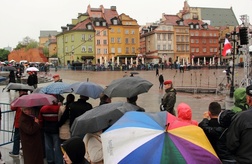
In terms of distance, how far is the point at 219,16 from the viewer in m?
108

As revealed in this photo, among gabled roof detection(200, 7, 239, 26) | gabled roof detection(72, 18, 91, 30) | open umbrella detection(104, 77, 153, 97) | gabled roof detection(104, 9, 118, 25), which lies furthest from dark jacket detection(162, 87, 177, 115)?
gabled roof detection(200, 7, 239, 26)

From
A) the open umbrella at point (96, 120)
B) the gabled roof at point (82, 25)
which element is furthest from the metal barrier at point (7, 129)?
the gabled roof at point (82, 25)

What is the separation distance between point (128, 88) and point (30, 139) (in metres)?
2.15

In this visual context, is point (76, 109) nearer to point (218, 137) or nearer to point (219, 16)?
point (218, 137)

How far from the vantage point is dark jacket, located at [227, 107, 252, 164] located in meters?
3.66

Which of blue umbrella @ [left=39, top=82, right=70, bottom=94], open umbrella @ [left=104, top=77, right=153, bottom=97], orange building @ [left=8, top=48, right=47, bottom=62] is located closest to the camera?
open umbrella @ [left=104, top=77, right=153, bottom=97]

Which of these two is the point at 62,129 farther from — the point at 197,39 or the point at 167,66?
the point at 197,39

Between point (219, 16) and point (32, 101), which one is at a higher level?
point (219, 16)

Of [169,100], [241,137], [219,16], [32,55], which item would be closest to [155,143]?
[241,137]

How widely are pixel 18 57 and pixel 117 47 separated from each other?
111 feet

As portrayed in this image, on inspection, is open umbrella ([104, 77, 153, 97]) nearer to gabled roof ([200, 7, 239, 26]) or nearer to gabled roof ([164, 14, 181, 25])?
gabled roof ([164, 14, 181, 25])

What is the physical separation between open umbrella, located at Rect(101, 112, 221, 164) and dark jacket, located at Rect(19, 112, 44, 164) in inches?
105

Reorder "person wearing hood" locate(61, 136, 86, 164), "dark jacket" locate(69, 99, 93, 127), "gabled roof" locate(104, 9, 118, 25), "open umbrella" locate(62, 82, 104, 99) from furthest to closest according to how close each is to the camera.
Answer: "gabled roof" locate(104, 9, 118, 25) → "open umbrella" locate(62, 82, 104, 99) → "dark jacket" locate(69, 99, 93, 127) → "person wearing hood" locate(61, 136, 86, 164)

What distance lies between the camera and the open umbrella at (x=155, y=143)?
296 cm
